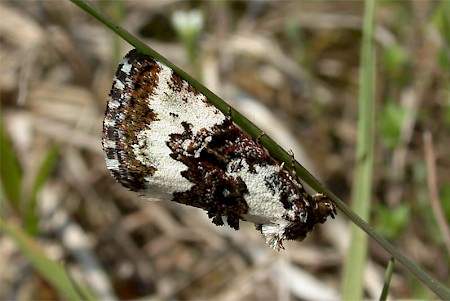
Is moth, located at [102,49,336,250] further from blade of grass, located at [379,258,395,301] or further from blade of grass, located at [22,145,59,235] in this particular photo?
blade of grass, located at [22,145,59,235]

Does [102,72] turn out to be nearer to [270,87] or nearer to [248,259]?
[270,87]

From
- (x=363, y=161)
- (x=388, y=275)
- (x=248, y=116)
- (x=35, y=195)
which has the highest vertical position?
(x=248, y=116)

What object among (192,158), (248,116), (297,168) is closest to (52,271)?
(192,158)

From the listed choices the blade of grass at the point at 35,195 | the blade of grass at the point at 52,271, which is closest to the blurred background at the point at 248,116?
the blade of grass at the point at 35,195

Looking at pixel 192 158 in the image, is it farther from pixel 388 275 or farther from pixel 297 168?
pixel 388 275

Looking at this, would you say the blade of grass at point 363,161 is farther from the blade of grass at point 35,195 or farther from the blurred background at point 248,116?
the blade of grass at point 35,195

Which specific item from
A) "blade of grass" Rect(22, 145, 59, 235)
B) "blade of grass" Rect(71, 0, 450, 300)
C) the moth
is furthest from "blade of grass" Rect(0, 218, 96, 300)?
"blade of grass" Rect(71, 0, 450, 300)
